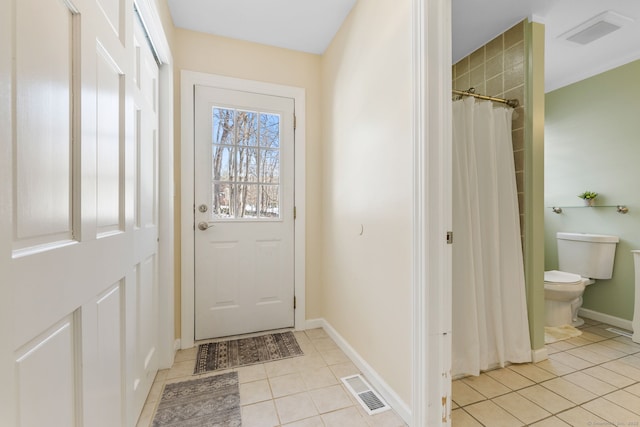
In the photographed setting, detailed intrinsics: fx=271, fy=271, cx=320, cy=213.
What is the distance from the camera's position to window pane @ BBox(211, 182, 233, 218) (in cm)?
219

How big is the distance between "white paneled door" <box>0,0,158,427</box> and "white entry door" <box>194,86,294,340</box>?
0.99m

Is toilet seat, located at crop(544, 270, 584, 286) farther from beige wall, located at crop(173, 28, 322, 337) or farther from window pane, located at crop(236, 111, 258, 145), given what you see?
window pane, located at crop(236, 111, 258, 145)

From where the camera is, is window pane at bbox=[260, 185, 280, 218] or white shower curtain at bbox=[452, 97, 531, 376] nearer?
white shower curtain at bbox=[452, 97, 531, 376]

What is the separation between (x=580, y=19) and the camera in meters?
2.01

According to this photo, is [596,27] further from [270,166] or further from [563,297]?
[270,166]

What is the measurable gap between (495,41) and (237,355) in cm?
316

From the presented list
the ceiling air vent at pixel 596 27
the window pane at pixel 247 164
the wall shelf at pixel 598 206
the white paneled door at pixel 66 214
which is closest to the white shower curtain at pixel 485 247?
the ceiling air vent at pixel 596 27

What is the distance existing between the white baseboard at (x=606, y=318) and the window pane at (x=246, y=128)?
140 inches

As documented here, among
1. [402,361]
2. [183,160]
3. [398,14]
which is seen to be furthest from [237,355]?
[398,14]

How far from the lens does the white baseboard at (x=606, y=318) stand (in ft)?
7.85

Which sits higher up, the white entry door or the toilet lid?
the white entry door

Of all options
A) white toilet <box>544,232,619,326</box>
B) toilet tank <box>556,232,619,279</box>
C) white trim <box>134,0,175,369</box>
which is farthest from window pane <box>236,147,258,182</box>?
toilet tank <box>556,232,619,279</box>

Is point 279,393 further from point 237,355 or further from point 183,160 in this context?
point 183,160

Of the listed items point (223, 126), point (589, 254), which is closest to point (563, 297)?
point (589, 254)
